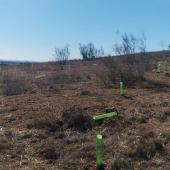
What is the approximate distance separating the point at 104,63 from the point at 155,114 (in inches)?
365

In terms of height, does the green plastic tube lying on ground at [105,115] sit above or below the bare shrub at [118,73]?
below

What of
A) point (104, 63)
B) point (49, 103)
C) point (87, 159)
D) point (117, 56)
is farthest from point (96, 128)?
point (117, 56)

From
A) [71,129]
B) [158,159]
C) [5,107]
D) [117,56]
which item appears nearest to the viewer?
[158,159]

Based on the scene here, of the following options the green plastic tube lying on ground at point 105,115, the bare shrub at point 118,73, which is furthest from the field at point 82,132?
the bare shrub at point 118,73

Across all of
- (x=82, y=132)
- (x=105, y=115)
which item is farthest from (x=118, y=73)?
(x=82, y=132)

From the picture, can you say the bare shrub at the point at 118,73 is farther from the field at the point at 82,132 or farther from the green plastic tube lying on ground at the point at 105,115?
the green plastic tube lying on ground at the point at 105,115

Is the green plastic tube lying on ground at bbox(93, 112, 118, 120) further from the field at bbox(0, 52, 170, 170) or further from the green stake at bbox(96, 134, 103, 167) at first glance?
the green stake at bbox(96, 134, 103, 167)

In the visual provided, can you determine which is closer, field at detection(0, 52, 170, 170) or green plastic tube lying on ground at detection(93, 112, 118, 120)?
field at detection(0, 52, 170, 170)

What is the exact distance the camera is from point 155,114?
1057 cm

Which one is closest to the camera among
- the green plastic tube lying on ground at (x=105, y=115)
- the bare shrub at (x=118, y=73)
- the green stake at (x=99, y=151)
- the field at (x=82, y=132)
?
the green stake at (x=99, y=151)

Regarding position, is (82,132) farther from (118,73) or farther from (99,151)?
(118,73)

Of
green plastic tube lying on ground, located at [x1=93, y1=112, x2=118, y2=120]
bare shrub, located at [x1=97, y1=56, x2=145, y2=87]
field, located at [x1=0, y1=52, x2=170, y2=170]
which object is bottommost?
field, located at [x1=0, y1=52, x2=170, y2=170]

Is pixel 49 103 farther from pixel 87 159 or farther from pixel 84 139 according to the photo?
pixel 87 159

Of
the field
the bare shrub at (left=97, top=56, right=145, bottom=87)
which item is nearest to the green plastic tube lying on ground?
the field
